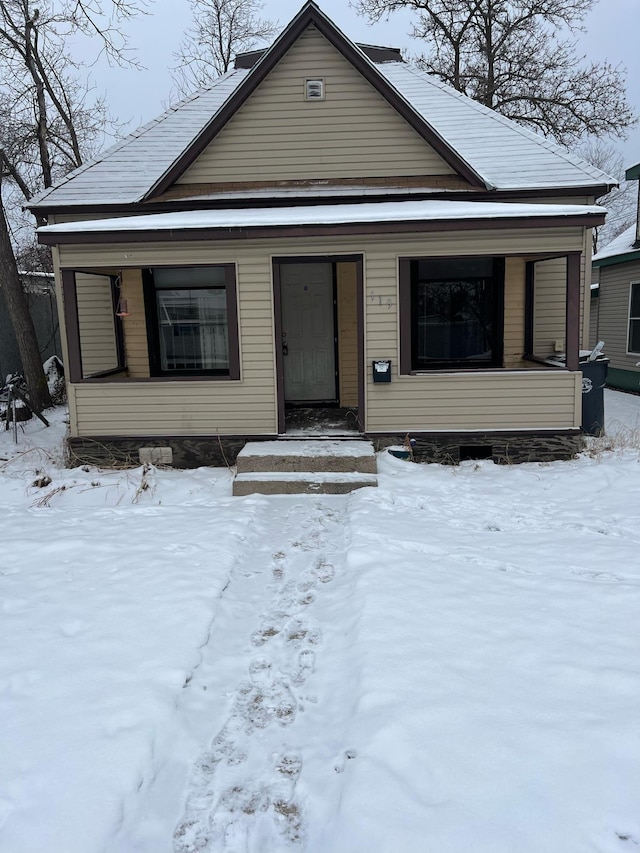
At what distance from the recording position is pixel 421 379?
26.0 ft

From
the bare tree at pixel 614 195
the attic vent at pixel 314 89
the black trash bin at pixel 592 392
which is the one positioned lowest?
the black trash bin at pixel 592 392

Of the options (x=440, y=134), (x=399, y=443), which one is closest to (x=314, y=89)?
(x=440, y=134)

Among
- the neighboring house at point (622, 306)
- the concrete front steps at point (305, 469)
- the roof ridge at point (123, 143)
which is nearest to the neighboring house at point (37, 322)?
the roof ridge at point (123, 143)

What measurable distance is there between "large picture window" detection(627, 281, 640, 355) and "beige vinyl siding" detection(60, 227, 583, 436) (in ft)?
25.6

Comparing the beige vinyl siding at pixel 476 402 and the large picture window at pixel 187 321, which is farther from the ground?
the large picture window at pixel 187 321

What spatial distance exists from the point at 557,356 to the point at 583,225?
7.58 feet

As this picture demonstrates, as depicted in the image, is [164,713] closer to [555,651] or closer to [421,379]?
[555,651]

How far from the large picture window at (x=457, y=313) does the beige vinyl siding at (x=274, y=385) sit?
1.36 m

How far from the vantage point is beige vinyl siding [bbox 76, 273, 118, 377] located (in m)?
9.41

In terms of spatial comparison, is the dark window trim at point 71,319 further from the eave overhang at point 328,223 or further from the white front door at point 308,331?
the white front door at point 308,331

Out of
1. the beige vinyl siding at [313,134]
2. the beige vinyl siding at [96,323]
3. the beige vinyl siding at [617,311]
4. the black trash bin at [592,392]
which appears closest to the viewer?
the beige vinyl siding at [313,134]

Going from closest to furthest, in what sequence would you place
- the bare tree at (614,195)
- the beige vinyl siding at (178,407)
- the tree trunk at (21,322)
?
the beige vinyl siding at (178,407)
the tree trunk at (21,322)
the bare tree at (614,195)

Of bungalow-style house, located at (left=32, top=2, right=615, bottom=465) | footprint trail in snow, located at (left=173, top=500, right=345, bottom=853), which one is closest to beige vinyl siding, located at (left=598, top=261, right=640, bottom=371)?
bungalow-style house, located at (left=32, top=2, right=615, bottom=465)

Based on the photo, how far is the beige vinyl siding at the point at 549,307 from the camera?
9203 millimetres
